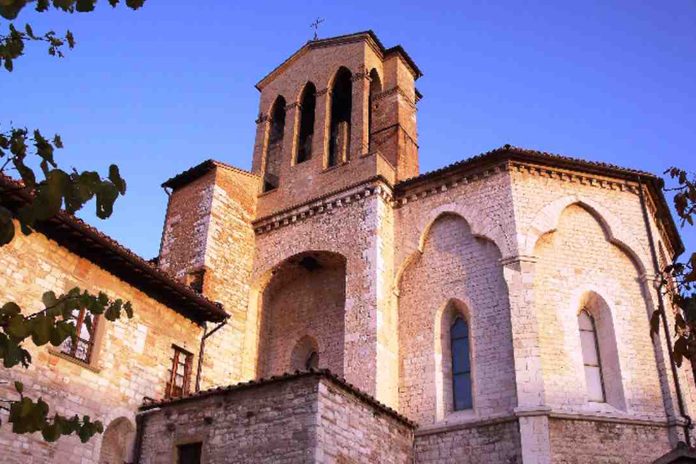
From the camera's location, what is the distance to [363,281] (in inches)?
632

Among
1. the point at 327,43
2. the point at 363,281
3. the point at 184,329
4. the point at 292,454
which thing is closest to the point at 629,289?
the point at 363,281

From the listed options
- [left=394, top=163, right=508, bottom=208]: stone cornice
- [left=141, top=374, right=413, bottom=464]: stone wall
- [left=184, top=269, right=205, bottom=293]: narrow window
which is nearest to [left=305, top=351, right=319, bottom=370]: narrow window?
[left=184, top=269, right=205, bottom=293]: narrow window

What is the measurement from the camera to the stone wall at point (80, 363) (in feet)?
38.5

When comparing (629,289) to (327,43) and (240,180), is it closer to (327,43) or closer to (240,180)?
(240,180)

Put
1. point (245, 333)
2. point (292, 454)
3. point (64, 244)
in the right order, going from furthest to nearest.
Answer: point (245, 333) < point (64, 244) < point (292, 454)

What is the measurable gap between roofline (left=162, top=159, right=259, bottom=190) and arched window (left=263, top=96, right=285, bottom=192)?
618 mm

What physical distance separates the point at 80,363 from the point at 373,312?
5799mm

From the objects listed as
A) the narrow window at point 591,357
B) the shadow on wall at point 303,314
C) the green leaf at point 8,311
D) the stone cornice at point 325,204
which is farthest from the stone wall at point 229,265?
the green leaf at point 8,311

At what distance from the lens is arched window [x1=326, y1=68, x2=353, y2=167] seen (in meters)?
20.0

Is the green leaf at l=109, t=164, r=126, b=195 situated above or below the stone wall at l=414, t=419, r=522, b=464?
below

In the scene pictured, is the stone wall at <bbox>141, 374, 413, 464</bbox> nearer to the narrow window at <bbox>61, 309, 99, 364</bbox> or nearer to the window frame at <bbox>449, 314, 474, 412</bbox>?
the narrow window at <bbox>61, 309, 99, 364</bbox>

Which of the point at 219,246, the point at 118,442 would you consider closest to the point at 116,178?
the point at 118,442

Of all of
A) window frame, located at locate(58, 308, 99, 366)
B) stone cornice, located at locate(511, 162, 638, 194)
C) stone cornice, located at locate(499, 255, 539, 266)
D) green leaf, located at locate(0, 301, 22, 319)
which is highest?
stone cornice, located at locate(511, 162, 638, 194)

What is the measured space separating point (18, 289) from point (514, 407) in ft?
28.9
